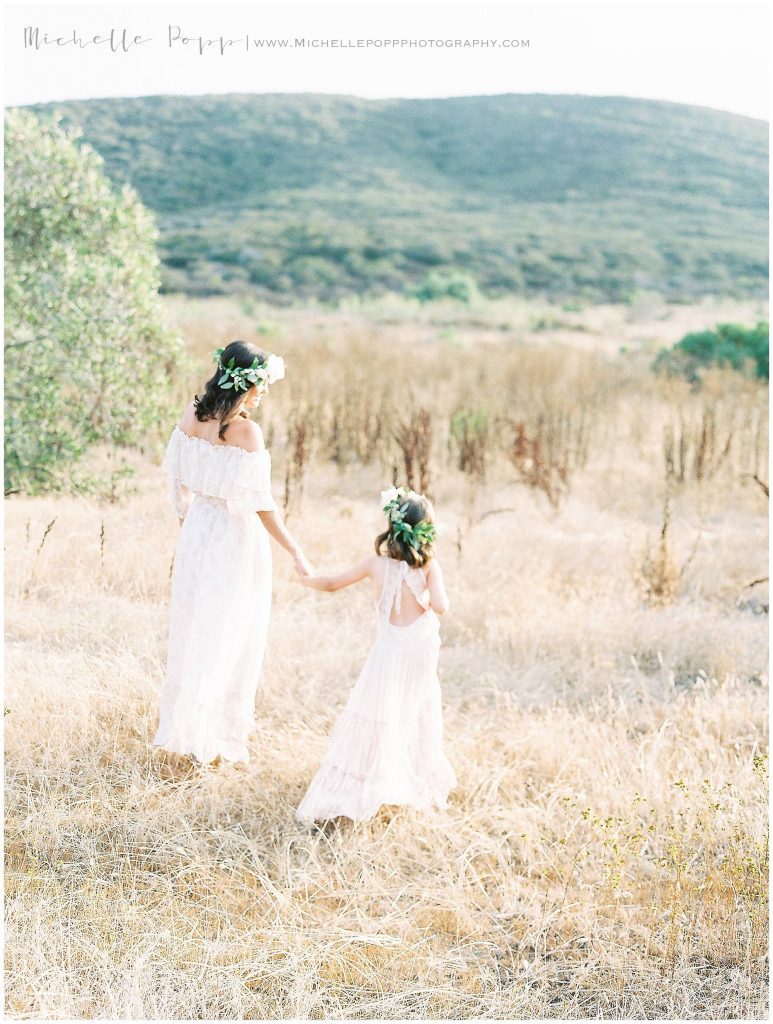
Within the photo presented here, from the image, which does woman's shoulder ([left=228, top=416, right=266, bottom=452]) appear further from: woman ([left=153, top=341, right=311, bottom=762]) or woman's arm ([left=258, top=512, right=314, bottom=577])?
woman's arm ([left=258, top=512, right=314, bottom=577])

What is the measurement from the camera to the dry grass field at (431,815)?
2.76 meters

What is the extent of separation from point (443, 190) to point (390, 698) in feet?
119

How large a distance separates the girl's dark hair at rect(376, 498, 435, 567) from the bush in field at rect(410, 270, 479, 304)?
782 inches

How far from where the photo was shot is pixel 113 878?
309 cm

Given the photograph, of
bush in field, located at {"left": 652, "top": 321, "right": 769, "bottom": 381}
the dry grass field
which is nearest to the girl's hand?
the dry grass field

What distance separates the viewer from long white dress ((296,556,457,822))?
3295 millimetres

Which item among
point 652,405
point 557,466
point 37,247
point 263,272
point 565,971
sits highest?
point 263,272

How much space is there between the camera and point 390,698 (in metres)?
3.30

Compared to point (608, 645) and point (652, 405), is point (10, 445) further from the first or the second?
point (652, 405)

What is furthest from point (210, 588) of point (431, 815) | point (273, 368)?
point (431, 815)

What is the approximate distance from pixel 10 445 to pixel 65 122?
18.2 m

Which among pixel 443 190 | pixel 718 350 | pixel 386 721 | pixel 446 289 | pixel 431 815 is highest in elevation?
pixel 443 190

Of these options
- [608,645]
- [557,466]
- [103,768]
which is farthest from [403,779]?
[557,466]

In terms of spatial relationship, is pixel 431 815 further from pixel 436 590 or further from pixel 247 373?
pixel 247 373
